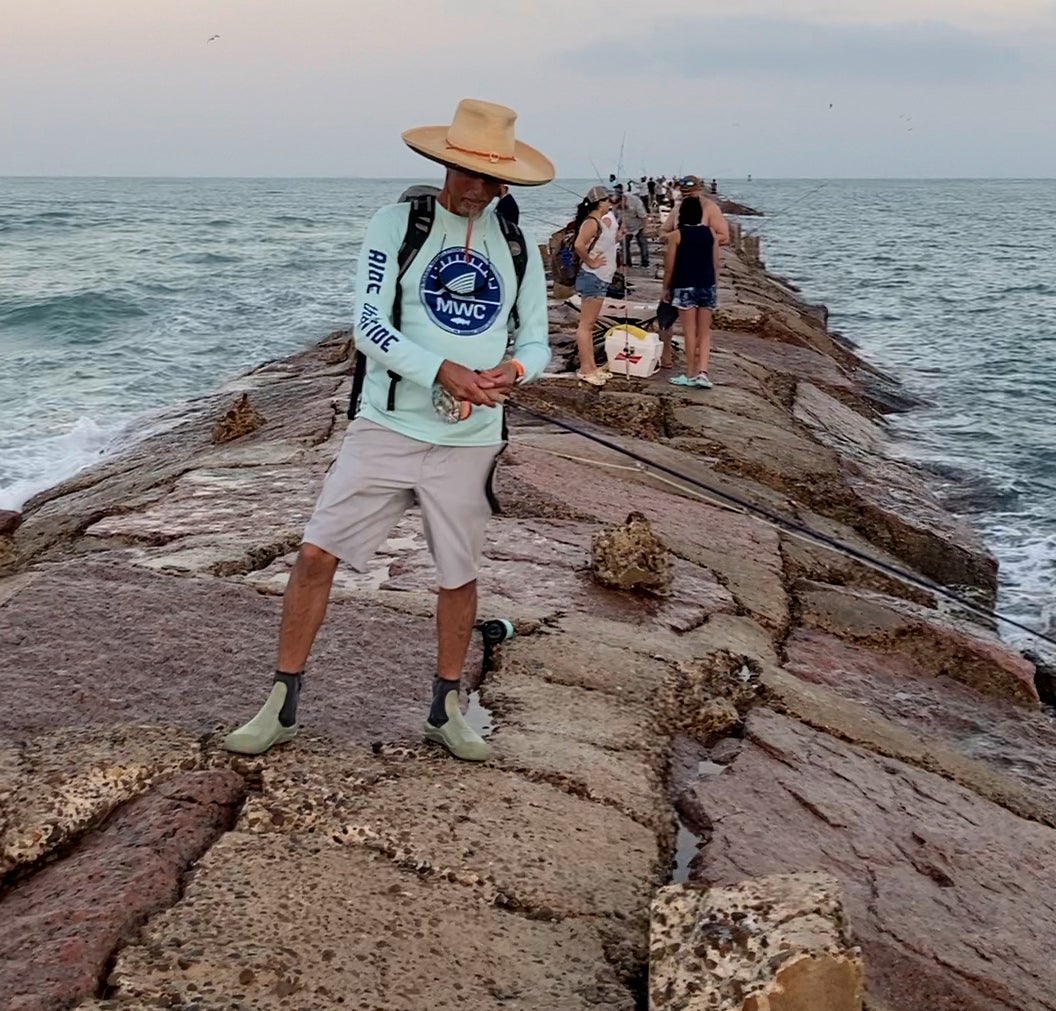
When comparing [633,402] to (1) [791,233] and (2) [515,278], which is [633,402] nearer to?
(2) [515,278]

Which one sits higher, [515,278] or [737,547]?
[515,278]

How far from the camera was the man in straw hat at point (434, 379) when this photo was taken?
10.1ft

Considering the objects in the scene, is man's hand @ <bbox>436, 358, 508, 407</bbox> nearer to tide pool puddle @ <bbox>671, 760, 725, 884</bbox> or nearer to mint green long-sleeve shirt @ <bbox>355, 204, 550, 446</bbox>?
mint green long-sleeve shirt @ <bbox>355, 204, 550, 446</bbox>

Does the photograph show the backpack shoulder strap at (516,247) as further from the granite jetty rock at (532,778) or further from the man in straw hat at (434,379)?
the granite jetty rock at (532,778)

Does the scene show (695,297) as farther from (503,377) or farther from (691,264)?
(503,377)

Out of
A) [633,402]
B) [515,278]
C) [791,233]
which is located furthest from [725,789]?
[791,233]

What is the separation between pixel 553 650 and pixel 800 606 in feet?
5.75

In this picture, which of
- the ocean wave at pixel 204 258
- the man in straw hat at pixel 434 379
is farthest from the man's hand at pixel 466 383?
the ocean wave at pixel 204 258

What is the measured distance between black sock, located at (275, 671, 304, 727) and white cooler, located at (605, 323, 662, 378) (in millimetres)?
6515

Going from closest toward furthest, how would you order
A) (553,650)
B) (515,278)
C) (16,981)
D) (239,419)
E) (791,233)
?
(16,981) → (515,278) → (553,650) → (239,419) → (791,233)

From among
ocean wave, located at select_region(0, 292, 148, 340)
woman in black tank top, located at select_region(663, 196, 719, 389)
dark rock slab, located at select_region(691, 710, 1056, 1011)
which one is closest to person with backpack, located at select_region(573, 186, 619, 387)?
woman in black tank top, located at select_region(663, 196, 719, 389)

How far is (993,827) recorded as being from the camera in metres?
3.88

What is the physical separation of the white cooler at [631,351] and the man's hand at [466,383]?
641cm

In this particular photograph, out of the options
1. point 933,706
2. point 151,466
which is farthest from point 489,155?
point 151,466
